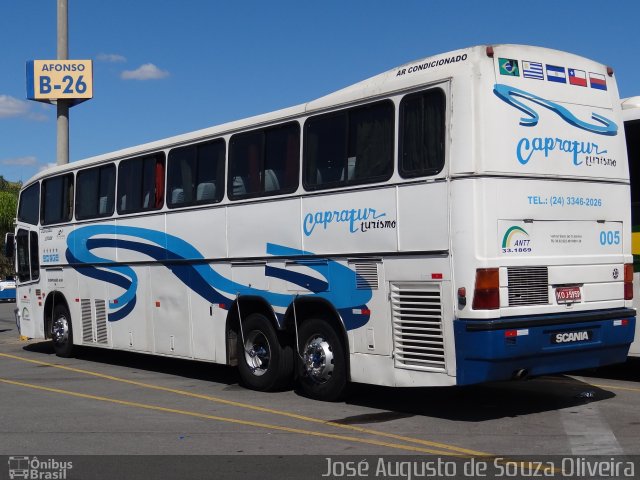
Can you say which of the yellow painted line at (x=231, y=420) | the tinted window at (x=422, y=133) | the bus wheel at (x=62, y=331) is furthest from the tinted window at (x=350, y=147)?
the bus wheel at (x=62, y=331)

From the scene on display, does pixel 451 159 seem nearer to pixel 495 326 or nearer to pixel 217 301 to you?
pixel 495 326

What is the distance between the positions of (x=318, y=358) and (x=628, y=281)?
12.3ft

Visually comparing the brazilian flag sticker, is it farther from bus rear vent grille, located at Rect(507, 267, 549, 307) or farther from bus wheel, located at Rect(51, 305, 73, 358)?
bus wheel, located at Rect(51, 305, 73, 358)

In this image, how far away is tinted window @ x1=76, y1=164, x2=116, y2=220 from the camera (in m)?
15.5

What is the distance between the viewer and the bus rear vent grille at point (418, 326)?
937 centimetres

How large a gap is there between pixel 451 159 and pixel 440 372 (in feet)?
7.12

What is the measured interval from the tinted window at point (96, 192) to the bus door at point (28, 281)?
2.16 metres

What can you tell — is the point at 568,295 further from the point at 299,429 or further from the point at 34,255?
the point at 34,255

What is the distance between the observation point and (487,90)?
9.14m

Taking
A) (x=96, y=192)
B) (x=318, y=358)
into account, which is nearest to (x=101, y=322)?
(x=96, y=192)

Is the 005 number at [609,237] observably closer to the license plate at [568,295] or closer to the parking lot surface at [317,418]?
the license plate at [568,295]

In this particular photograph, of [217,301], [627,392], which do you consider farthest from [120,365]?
[627,392]

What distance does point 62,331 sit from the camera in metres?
17.4

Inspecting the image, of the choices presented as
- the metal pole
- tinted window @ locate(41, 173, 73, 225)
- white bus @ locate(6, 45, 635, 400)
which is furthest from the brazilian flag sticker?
the metal pole
